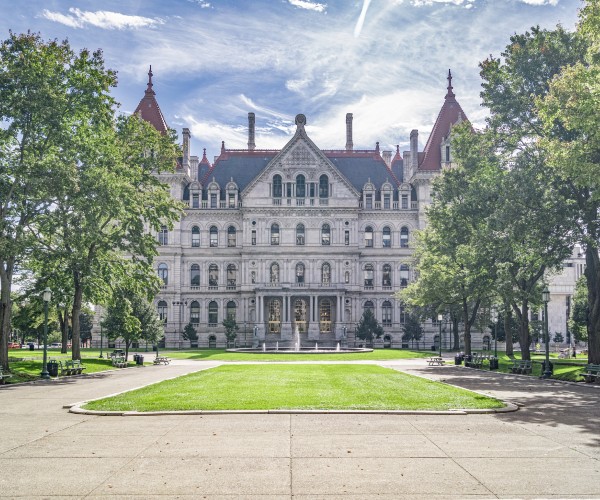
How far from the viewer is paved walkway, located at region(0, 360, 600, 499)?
8656mm

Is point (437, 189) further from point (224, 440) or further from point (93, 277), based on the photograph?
point (224, 440)

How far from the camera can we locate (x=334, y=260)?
7338cm

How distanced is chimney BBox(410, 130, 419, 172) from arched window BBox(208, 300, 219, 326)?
29.2 metres

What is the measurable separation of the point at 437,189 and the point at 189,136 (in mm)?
43869

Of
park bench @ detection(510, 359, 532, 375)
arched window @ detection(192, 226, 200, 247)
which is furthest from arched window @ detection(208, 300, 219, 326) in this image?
park bench @ detection(510, 359, 532, 375)

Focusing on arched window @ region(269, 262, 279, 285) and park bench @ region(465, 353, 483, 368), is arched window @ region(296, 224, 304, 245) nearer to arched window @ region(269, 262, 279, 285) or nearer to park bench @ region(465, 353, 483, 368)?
arched window @ region(269, 262, 279, 285)

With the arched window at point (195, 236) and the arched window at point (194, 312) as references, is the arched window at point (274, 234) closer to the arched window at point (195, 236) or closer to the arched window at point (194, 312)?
the arched window at point (195, 236)

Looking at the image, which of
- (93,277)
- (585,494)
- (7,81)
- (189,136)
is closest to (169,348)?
(189,136)

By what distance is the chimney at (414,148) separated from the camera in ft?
245

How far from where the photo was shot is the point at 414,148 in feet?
248

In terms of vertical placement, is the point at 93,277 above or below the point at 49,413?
above

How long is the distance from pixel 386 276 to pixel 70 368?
165ft

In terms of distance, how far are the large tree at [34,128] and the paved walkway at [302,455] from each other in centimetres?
1467

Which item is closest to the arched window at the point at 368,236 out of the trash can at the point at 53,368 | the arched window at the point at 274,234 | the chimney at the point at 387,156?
the chimney at the point at 387,156
